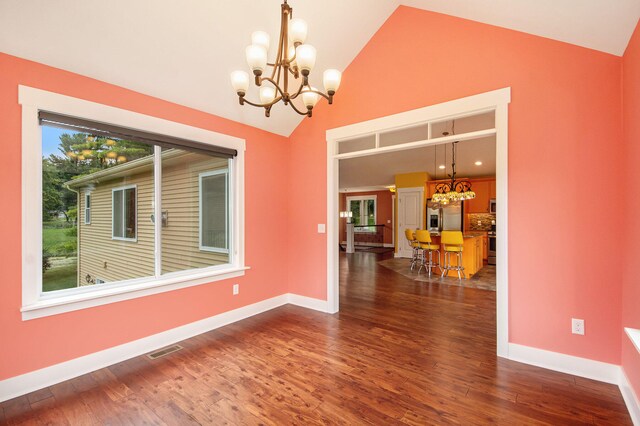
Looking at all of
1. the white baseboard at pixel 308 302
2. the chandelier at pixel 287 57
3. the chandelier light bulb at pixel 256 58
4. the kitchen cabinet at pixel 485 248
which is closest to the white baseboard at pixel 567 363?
the white baseboard at pixel 308 302

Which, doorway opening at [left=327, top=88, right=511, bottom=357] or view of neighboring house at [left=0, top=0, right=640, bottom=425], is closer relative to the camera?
view of neighboring house at [left=0, top=0, right=640, bottom=425]

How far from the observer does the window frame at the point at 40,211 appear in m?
2.23

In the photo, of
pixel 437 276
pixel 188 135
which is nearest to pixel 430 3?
pixel 188 135

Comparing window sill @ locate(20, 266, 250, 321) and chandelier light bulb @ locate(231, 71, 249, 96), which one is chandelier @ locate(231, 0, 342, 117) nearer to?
chandelier light bulb @ locate(231, 71, 249, 96)

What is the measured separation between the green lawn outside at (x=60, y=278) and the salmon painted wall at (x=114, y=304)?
227mm

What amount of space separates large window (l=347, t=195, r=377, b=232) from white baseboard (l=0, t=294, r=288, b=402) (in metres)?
10.4

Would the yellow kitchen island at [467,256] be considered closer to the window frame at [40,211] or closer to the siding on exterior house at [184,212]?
the siding on exterior house at [184,212]

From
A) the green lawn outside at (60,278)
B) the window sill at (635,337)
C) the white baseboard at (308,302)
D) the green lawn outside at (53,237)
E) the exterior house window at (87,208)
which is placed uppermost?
the exterior house window at (87,208)

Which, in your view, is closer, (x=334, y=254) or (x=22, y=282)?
(x=22, y=282)

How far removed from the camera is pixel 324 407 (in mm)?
2025

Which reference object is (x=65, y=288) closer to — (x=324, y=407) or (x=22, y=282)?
(x=22, y=282)

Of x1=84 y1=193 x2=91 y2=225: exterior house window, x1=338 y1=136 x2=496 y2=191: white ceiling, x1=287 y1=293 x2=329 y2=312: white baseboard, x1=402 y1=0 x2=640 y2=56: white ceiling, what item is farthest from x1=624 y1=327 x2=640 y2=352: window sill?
x1=338 y1=136 x2=496 y2=191: white ceiling

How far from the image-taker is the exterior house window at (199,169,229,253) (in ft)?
12.3

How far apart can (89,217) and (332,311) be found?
3.10 meters
